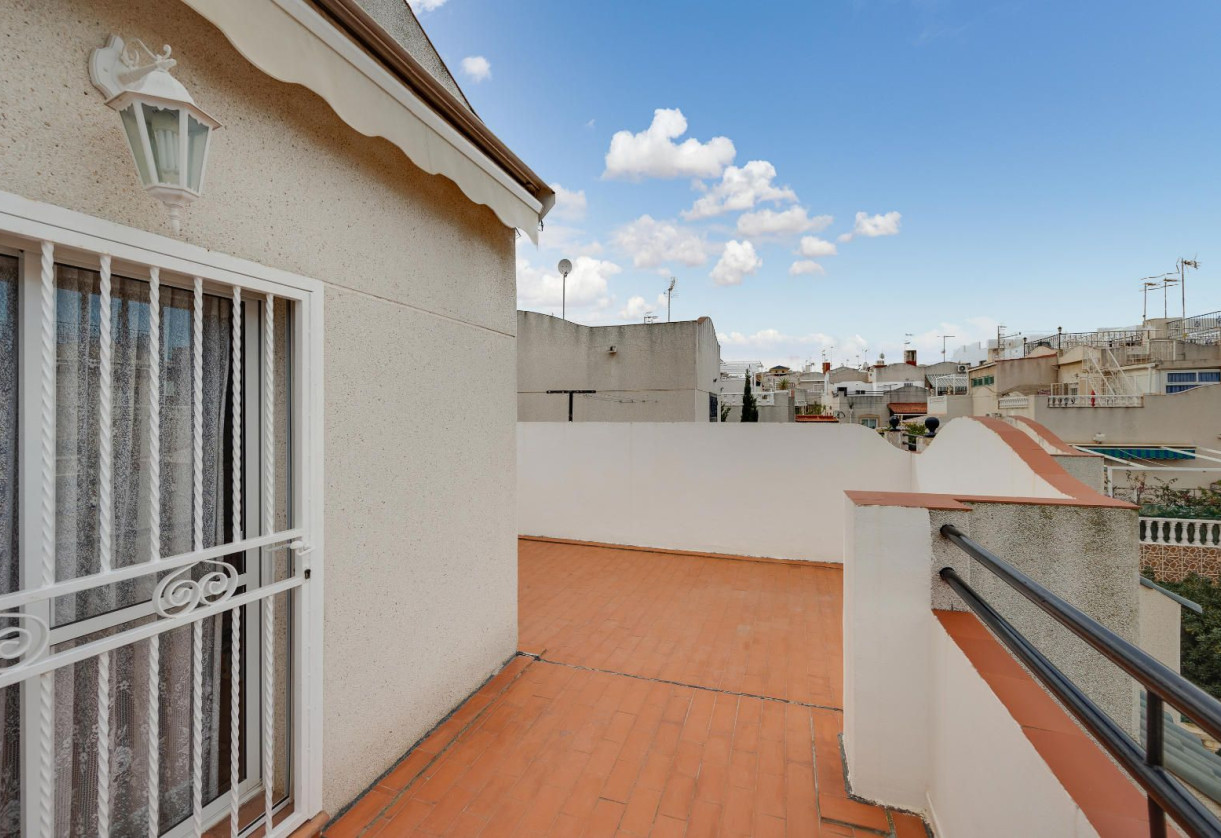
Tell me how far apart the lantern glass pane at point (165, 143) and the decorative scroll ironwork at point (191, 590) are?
5.17 feet

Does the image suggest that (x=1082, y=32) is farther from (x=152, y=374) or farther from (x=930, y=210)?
(x=152, y=374)

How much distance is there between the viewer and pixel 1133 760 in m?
1.11

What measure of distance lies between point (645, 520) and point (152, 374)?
7.75m

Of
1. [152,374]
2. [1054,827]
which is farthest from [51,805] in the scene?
[1054,827]

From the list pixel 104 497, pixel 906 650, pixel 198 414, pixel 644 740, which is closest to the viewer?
pixel 104 497

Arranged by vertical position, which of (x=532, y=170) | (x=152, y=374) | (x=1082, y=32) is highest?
(x=1082, y=32)

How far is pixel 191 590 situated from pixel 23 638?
1.73 feet

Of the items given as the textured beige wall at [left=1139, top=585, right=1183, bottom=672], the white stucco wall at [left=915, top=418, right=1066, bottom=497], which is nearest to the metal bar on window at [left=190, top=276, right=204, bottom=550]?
the white stucco wall at [left=915, top=418, right=1066, bottom=497]

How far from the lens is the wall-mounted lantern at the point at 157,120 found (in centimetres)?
176

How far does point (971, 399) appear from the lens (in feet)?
116

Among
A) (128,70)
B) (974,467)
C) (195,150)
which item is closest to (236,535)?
(195,150)

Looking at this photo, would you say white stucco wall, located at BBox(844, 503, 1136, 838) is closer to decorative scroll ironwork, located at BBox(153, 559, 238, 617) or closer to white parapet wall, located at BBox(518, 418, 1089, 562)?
decorative scroll ironwork, located at BBox(153, 559, 238, 617)

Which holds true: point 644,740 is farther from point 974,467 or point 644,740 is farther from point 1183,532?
point 1183,532

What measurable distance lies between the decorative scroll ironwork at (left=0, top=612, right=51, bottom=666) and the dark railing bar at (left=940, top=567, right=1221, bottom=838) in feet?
9.98
